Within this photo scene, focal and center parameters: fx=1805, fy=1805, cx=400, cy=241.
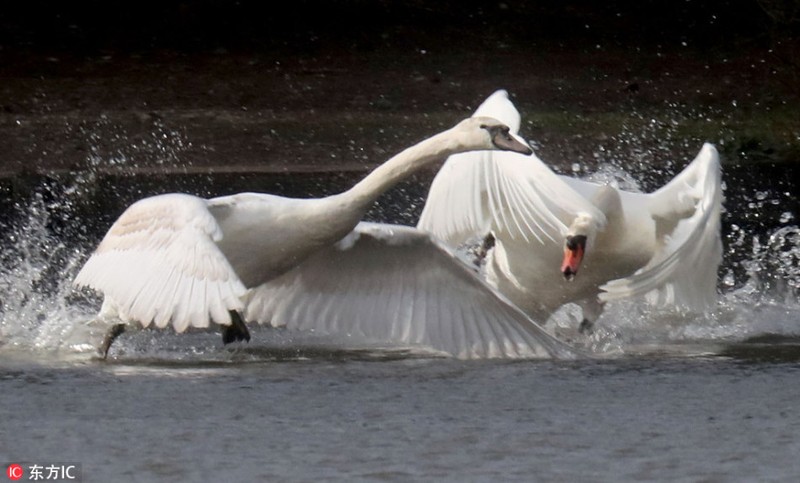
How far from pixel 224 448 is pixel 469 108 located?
9126 millimetres

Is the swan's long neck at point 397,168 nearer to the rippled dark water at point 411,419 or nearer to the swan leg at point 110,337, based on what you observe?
the rippled dark water at point 411,419

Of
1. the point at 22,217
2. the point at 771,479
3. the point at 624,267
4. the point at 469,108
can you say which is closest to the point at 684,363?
the point at 624,267

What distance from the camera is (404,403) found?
6434 millimetres

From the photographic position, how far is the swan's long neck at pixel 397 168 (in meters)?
7.13

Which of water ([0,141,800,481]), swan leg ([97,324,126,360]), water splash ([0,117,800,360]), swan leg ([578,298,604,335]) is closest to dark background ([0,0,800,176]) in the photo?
water splash ([0,117,800,360])

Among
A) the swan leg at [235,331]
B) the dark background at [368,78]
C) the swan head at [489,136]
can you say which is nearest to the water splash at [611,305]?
the dark background at [368,78]

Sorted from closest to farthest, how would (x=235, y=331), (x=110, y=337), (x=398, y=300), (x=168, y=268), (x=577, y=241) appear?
(x=168, y=268) → (x=235, y=331) → (x=110, y=337) → (x=398, y=300) → (x=577, y=241)

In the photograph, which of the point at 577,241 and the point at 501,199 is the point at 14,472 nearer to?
the point at 577,241

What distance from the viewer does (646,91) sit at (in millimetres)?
15008

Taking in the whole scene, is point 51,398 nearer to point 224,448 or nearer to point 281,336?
point 224,448

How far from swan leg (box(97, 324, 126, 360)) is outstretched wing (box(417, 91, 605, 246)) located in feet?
6.22

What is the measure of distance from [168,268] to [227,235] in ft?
1.99

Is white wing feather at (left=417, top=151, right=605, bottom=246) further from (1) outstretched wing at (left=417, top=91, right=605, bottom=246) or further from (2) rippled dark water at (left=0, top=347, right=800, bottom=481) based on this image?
(2) rippled dark water at (left=0, top=347, right=800, bottom=481)

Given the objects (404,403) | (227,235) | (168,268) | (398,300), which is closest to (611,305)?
(398,300)
